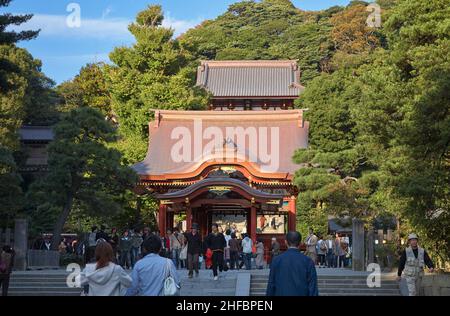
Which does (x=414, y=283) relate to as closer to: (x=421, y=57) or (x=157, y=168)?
(x=421, y=57)

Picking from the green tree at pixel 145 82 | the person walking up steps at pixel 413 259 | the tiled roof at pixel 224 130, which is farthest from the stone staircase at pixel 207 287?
the green tree at pixel 145 82

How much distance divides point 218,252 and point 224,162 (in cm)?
1296

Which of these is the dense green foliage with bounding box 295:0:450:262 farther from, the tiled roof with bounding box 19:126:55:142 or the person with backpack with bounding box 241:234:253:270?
the tiled roof with bounding box 19:126:55:142

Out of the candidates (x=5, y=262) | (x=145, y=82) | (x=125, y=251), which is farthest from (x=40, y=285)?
(x=145, y=82)

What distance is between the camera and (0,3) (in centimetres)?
1802

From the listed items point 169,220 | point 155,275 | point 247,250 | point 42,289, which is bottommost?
point 42,289

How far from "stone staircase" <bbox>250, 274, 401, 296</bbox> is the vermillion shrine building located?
35.5 ft

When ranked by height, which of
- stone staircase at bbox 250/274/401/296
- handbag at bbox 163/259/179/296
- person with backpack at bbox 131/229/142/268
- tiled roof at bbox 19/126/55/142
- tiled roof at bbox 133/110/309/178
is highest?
tiled roof at bbox 19/126/55/142

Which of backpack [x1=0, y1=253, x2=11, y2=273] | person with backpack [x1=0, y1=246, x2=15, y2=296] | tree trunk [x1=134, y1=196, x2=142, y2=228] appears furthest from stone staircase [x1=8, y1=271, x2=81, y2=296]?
tree trunk [x1=134, y1=196, x2=142, y2=228]

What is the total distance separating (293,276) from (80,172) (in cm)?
1877

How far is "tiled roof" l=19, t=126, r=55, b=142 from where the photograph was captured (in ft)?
154

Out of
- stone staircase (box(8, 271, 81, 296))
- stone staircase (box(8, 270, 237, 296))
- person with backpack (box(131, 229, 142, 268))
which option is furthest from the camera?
person with backpack (box(131, 229, 142, 268))

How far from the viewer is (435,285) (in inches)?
632

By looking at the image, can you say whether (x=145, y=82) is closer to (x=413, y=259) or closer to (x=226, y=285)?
(x=226, y=285)
